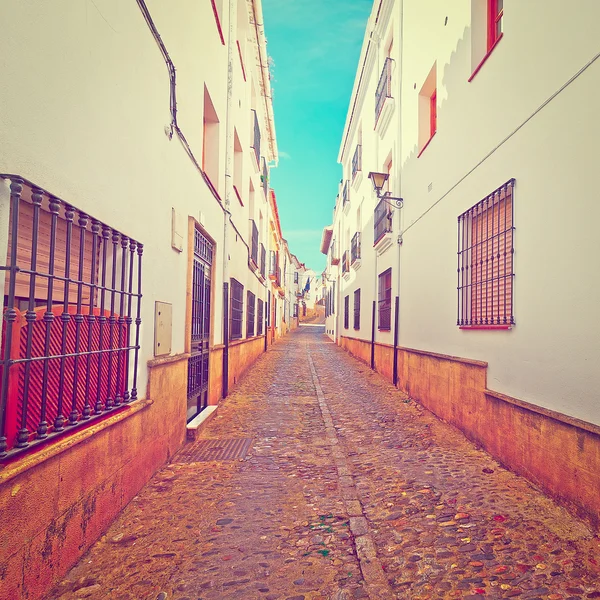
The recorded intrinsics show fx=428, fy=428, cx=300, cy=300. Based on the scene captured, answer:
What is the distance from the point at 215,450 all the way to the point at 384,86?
9.15 meters

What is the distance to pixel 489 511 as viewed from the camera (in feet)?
10.0

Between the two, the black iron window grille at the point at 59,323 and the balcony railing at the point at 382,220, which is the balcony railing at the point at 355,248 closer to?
the balcony railing at the point at 382,220

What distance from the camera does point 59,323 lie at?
244 centimetres

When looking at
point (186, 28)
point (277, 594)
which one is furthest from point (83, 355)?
point (186, 28)

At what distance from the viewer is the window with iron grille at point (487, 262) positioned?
Answer: 4293 millimetres

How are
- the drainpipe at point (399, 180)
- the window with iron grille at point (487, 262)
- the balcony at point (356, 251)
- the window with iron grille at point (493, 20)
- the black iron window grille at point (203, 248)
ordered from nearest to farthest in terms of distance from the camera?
the window with iron grille at point (487, 262) → the window with iron grille at point (493, 20) → the black iron window grille at point (203, 248) → the drainpipe at point (399, 180) → the balcony at point (356, 251)

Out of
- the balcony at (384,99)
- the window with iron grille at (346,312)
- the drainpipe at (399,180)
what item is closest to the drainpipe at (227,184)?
the drainpipe at (399,180)

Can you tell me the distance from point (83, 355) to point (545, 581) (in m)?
2.84

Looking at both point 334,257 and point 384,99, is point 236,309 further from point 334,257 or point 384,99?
point 334,257

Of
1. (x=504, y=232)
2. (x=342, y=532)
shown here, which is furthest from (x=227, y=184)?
(x=342, y=532)

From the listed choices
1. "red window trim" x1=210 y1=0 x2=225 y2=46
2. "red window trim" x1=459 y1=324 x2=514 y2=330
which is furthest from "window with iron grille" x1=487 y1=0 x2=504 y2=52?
"red window trim" x1=210 y1=0 x2=225 y2=46

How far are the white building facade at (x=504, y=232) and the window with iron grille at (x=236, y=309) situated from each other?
3.30 m

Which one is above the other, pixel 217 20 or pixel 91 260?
pixel 217 20

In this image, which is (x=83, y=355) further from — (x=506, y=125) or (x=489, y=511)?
(x=506, y=125)
